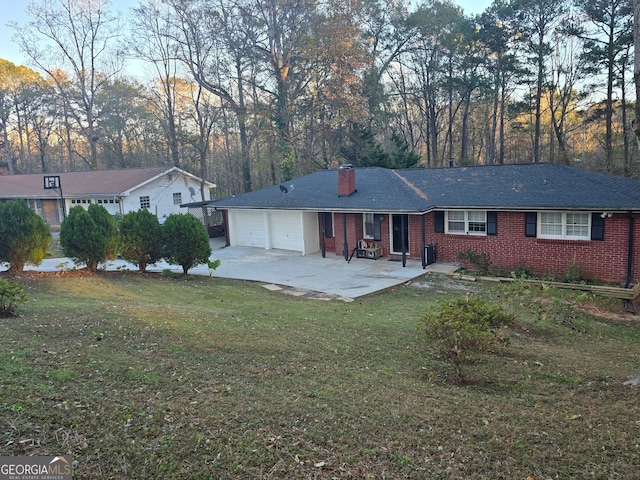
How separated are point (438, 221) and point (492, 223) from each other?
76.7 inches

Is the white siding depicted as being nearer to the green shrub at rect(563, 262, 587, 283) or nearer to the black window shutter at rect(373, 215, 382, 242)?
the black window shutter at rect(373, 215, 382, 242)

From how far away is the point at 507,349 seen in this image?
709 centimetres

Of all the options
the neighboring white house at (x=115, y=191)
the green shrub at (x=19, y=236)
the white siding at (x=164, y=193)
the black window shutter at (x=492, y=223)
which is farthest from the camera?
the white siding at (x=164, y=193)

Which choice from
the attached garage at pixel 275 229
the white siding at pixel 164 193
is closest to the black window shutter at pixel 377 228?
the attached garage at pixel 275 229

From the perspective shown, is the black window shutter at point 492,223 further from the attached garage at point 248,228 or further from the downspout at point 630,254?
the attached garage at point 248,228

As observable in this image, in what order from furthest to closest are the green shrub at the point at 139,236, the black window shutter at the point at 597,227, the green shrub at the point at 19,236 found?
1. the green shrub at the point at 139,236
2. the black window shutter at the point at 597,227
3. the green shrub at the point at 19,236

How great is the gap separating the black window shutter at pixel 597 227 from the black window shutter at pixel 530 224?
155 centimetres

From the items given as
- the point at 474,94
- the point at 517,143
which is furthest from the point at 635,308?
the point at 517,143

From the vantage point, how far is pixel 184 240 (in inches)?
530

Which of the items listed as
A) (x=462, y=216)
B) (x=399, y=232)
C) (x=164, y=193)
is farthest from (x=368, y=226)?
(x=164, y=193)

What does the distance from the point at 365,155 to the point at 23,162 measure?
126 ft

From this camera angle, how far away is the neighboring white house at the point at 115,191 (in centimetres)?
2712

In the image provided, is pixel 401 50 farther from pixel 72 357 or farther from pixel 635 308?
pixel 72 357

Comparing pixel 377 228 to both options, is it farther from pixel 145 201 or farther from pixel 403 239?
pixel 145 201
